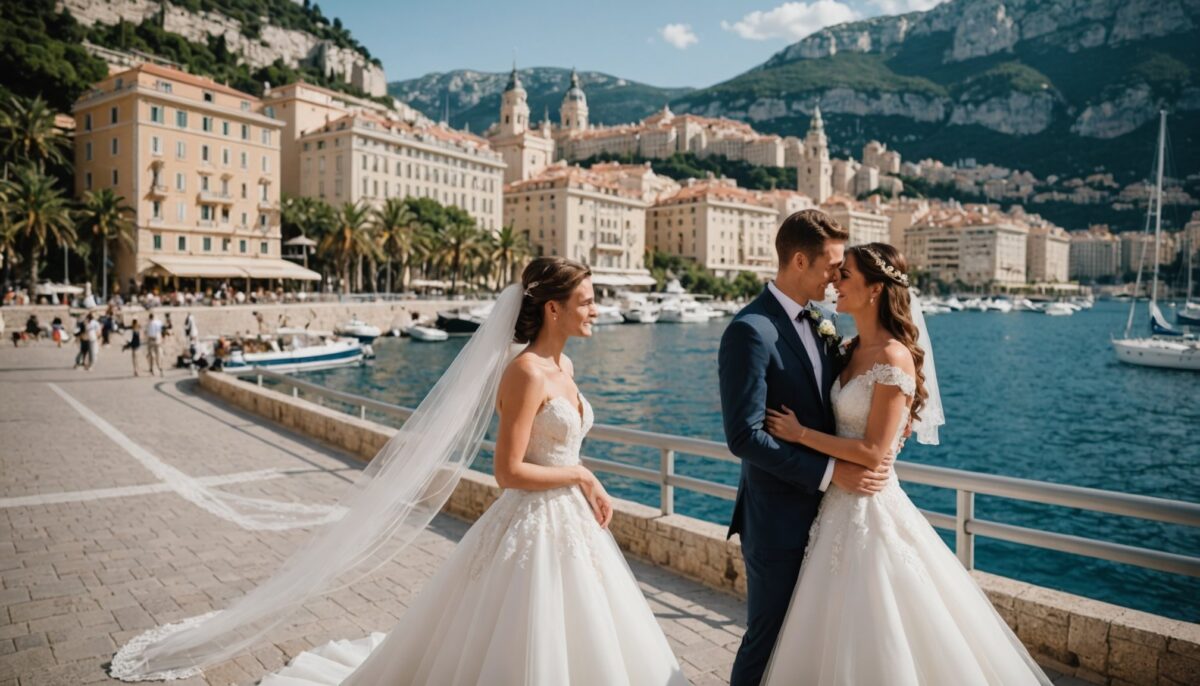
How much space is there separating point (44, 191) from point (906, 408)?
51.2 metres

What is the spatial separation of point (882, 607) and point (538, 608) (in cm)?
125

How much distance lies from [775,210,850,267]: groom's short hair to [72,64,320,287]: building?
54.9m

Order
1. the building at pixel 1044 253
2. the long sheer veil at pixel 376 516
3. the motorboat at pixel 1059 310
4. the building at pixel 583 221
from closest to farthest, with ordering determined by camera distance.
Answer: the long sheer veil at pixel 376 516
the building at pixel 583 221
the motorboat at pixel 1059 310
the building at pixel 1044 253

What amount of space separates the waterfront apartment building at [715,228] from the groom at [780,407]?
118 metres

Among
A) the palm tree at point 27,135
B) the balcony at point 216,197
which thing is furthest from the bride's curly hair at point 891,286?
the balcony at point 216,197

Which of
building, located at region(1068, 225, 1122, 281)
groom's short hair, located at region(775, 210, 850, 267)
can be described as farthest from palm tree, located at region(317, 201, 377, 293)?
building, located at region(1068, 225, 1122, 281)

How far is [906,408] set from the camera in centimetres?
292

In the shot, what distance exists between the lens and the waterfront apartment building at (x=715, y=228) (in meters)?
121

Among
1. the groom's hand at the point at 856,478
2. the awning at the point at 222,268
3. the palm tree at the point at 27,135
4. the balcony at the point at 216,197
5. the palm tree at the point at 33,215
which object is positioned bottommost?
the groom's hand at the point at 856,478

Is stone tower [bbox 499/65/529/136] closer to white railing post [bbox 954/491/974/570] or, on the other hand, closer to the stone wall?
the stone wall

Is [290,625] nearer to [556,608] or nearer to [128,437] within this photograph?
[556,608]

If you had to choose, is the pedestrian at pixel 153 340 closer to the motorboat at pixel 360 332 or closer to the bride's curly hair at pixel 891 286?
the motorboat at pixel 360 332

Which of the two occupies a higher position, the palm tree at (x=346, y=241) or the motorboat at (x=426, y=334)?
the palm tree at (x=346, y=241)

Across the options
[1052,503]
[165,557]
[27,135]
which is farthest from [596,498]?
[27,135]
